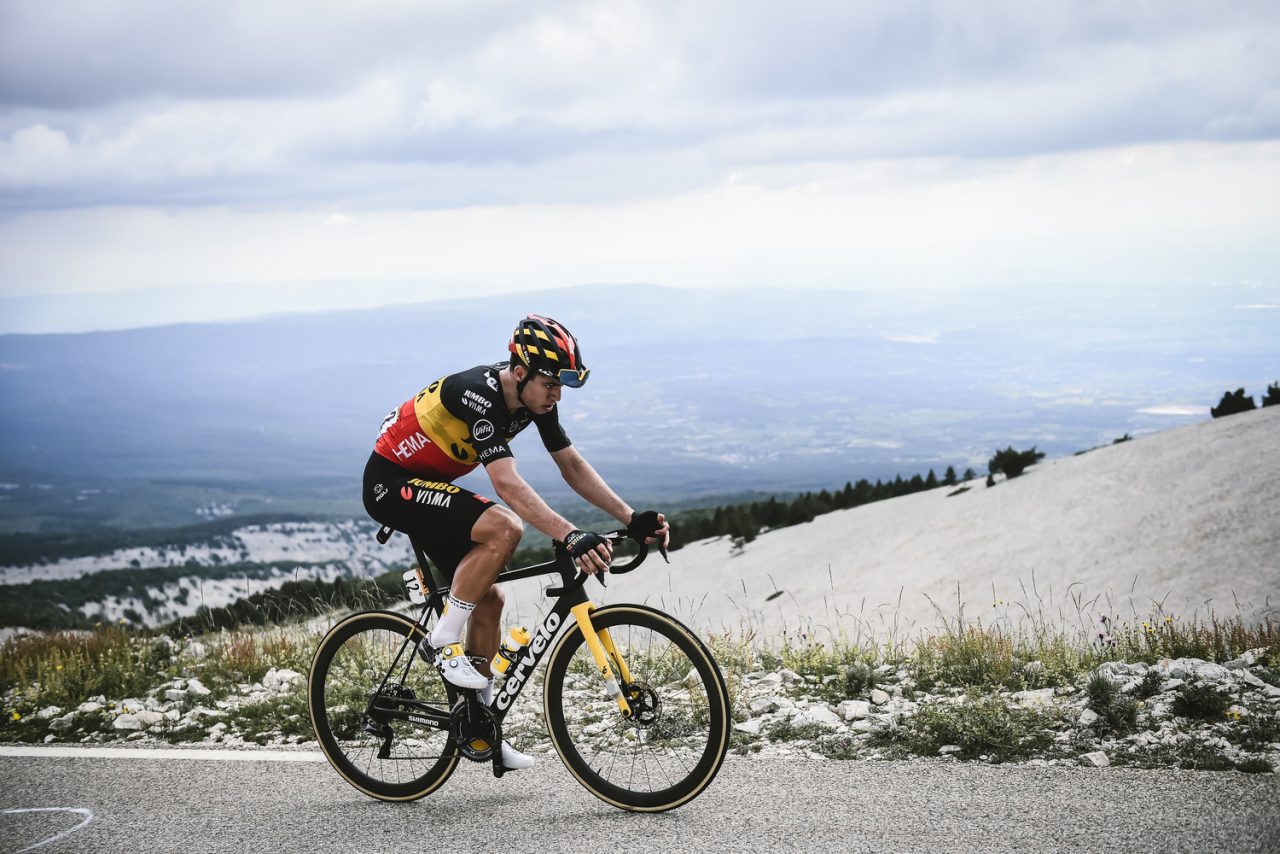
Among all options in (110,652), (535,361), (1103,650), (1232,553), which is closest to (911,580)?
(1232,553)

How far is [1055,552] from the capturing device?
16484 millimetres

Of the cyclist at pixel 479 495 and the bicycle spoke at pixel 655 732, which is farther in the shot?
the bicycle spoke at pixel 655 732

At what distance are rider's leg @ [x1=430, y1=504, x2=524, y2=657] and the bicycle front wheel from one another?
473 millimetres

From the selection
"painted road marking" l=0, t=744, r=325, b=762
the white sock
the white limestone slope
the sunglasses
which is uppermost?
the sunglasses

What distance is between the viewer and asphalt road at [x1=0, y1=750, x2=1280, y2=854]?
414 cm

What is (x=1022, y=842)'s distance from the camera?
4.05 metres

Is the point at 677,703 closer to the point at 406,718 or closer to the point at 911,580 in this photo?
the point at 406,718

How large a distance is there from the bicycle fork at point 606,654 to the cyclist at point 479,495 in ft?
0.92

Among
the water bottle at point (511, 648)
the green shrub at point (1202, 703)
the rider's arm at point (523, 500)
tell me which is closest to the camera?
the rider's arm at point (523, 500)

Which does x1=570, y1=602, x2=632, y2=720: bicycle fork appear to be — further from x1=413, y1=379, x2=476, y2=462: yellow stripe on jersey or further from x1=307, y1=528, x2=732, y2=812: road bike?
x1=413, y1=379, x2=476, y2=462: yellow stripe on jersey

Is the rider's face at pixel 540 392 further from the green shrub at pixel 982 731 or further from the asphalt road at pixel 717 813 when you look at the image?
the green shrub at pixel 982 731

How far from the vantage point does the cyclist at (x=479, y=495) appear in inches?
178

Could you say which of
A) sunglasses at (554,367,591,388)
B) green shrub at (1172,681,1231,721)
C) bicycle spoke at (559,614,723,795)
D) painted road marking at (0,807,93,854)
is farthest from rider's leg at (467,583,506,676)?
green shrub at (1172,681,1231,721)

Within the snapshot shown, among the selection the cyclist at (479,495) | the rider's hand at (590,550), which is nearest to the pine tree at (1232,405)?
the cyclist at (479,495)
